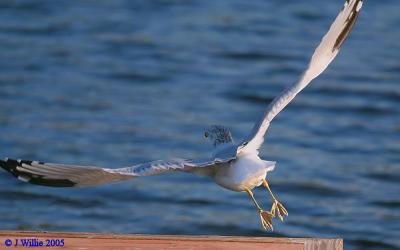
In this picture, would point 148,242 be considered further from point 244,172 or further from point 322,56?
point 322,56

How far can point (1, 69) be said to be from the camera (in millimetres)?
12367

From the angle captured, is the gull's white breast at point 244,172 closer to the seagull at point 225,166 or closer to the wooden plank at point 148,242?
the seagull at point 225,166

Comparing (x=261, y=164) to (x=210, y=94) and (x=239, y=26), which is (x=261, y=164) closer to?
(x=210, y=94)

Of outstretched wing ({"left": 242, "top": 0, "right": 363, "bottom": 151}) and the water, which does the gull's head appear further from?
the water

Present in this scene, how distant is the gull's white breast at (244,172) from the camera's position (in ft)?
18.1

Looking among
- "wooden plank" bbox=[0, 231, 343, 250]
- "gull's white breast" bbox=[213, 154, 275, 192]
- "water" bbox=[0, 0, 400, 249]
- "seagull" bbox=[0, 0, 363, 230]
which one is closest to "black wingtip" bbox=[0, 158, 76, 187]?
"seagull" bbox=[0, 0, 363, 230]

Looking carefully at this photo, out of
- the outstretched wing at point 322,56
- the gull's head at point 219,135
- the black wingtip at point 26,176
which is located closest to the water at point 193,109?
the gull's head at point 219,135

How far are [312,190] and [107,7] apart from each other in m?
6.08

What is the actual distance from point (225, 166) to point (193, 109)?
18.4 ft

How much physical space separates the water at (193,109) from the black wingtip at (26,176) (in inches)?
128

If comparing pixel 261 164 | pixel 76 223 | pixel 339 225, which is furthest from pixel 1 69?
pixel 261 164

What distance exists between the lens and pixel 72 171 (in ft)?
17.0

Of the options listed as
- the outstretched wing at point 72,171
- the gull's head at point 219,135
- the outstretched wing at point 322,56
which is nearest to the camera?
the outstretched wing at point 72,171

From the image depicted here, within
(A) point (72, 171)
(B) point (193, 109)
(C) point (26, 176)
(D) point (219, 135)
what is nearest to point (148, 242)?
(A) point (72, 171)
